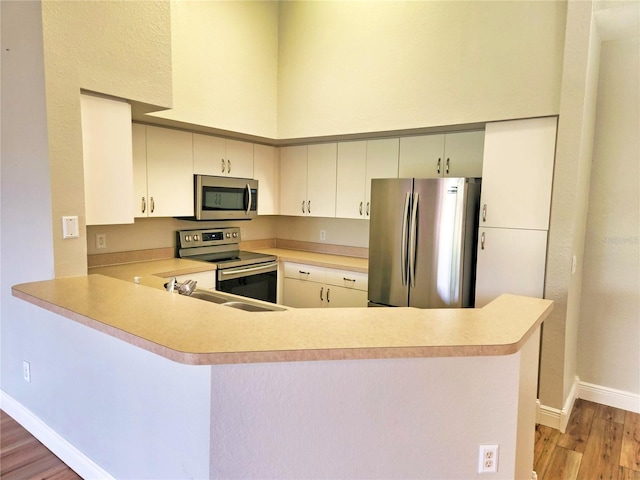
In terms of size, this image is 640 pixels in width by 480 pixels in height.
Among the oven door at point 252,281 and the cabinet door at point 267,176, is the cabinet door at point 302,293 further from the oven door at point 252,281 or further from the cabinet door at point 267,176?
the cabinet door at point 267,176

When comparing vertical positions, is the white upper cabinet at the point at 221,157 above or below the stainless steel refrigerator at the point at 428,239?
above

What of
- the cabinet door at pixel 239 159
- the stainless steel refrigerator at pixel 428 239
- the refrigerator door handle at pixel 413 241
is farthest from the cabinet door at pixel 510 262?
the cabinet door at pixel 239 159

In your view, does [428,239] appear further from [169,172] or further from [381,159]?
[169,172]

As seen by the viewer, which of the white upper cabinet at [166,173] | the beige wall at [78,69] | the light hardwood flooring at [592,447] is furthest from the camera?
the white upper cabinet at [166,173]

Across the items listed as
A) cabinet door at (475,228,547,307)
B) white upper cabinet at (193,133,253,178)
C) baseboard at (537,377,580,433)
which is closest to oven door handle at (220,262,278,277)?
white upper cabinet at (193,133,253,178)

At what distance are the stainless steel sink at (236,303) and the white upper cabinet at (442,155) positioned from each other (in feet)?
6.41

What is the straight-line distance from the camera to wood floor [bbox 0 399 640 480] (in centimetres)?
214

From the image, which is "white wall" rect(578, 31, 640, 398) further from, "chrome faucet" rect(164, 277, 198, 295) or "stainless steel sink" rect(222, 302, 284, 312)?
"chrome faucet" rect(164, 277, 198, 295)

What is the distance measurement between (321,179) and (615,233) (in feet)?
8.07

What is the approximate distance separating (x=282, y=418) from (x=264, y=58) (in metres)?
3.34

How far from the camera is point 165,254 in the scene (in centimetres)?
376

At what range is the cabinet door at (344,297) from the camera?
12.1 ft

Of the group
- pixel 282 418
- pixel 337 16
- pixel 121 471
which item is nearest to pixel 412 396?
pixel 282 418

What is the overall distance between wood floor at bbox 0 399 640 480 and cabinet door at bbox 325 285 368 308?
1.61m
